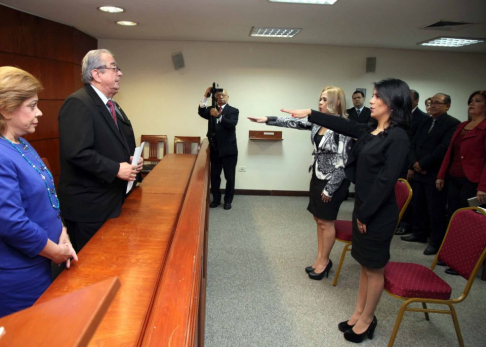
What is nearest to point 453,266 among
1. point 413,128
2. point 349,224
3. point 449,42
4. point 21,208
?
point 349,224

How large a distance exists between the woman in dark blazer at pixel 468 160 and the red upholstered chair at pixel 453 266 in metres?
1.05

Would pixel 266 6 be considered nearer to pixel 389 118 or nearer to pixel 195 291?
pixel 389 118

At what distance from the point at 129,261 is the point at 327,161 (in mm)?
1845

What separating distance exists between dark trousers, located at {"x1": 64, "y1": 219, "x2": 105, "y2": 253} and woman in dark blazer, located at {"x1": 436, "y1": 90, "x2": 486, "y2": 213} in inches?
120

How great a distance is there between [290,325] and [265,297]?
1.25ft

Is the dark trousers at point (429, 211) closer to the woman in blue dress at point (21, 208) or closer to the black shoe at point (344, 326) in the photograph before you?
the black shoe at point (344, 326)

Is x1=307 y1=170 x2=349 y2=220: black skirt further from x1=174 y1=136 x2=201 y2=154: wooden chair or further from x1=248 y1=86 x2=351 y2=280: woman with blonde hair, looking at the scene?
x1=174 y1=136 x2=201 y2=154: wooden chair

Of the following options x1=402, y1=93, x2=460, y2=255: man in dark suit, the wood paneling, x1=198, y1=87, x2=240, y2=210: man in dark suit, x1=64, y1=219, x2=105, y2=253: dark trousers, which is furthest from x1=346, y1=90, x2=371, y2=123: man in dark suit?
x1=64, y1=219, x2=105, y2=253: dark trousers

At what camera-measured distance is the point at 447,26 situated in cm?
400

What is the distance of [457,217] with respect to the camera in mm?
2062

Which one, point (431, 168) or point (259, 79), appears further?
point (259, 79)

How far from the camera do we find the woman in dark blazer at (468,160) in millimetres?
3025

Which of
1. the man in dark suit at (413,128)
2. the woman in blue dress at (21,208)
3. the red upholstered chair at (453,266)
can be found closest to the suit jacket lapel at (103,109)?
the woman in blue dress at (21,208)

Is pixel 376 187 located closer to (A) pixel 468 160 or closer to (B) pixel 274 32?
(A) pixel 468 160
